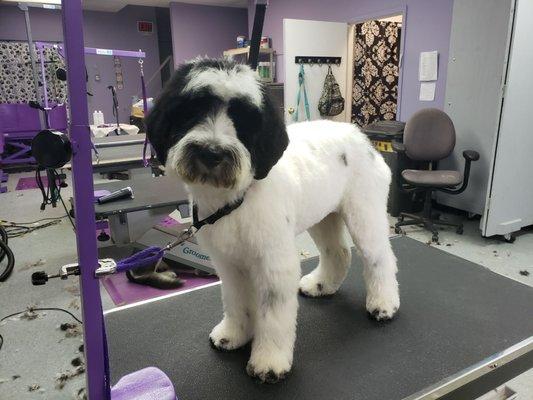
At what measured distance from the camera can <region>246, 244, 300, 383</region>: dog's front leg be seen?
1124mm

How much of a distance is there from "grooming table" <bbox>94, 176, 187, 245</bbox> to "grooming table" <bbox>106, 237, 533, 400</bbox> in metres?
1.18

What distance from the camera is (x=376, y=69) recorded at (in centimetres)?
611

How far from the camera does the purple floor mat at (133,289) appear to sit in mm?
2834

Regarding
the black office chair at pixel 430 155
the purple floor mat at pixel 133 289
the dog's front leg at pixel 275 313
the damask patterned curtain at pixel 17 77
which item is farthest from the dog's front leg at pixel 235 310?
the damask patterned curtain at pixel 17 77

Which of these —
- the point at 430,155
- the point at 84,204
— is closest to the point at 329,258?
the point at 84,204

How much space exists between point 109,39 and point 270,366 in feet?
32.4

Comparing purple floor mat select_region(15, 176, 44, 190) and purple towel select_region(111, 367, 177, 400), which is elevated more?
purple towel select_region(111, 367, 177, 400)

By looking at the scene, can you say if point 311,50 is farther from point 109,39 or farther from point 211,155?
point 109,39

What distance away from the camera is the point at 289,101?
18.7 feet

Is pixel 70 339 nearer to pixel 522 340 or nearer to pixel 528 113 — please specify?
pixel 522 340

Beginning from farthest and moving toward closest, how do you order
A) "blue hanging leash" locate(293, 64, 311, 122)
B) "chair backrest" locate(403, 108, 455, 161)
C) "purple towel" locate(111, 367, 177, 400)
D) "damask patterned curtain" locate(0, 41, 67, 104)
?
"damask patterned curtain" locate(0, 41, 67, 104), "blue hanging leash" locate(293, 64, 311, 122), "chair backrest" locate(403, 108, 455, 161), "purple towel" locate(111, 367, 177, 400)

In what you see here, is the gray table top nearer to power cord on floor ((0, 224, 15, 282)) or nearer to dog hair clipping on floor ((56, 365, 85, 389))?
power cord on floor ((0, 224, 15, 282))

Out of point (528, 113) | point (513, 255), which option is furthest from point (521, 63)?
point (513, 255)

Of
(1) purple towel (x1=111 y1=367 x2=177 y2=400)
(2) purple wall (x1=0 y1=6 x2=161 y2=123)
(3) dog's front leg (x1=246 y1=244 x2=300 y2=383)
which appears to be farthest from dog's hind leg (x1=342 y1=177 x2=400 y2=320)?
(2) purple wall (x1=0 y1=6 x2=161 y2=123)
